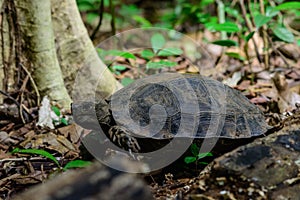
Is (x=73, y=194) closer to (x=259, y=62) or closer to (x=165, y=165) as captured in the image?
(x=165, y=165)

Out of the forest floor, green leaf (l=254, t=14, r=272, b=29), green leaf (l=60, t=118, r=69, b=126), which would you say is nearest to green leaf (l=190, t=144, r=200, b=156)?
the forest floor

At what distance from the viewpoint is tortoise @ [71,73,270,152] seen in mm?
3131

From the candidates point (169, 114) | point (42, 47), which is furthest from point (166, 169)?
point (42, 47)

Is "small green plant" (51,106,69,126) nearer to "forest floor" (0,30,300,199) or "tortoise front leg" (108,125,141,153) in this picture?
"forest floor" (0,30,300,199)

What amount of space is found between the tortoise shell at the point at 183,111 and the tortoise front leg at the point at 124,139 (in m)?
0.05

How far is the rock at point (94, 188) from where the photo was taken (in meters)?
2.01

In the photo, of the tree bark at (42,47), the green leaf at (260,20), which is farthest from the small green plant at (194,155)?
the green leaf at (260,20)

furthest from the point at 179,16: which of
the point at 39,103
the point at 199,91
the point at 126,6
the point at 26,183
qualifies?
the point at 26,183

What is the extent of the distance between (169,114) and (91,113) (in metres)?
0.57

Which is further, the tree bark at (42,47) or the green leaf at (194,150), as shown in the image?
the tree bark at (42,47)

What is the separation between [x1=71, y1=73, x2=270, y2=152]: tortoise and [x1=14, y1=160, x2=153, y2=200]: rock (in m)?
0.98

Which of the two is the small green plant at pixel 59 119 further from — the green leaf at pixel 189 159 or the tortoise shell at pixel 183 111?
the green leaf at pixel 189 159

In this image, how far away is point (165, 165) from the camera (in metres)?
A: 3.20

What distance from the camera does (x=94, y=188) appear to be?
6.68 feet
